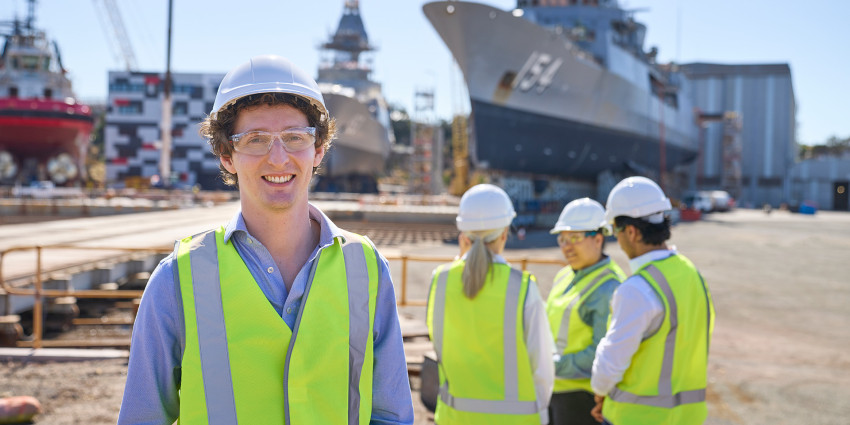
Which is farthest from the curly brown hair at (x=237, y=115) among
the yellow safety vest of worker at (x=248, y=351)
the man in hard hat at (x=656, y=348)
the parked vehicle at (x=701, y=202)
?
the parked vehicle at (x=701, y=202)

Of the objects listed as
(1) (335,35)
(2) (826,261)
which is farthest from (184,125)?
(2) (826,261)

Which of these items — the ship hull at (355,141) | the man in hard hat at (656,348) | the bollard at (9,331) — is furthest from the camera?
the ship hull at (355,141)

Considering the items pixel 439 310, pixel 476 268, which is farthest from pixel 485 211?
pixel 439 310

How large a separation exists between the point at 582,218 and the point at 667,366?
985 millimetres

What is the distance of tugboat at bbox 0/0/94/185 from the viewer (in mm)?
41969

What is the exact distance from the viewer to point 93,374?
557 cm

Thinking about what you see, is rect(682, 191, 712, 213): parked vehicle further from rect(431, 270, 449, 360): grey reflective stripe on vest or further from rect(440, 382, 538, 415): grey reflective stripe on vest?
rect(440, 382, 538, 415): grey reflective stripe on vest

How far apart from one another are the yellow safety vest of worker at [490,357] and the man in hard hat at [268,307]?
43.2 inches

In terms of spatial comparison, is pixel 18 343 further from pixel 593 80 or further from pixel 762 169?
pixel 762 169

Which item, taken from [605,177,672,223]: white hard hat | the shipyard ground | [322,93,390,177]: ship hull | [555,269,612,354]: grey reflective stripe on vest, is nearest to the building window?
[322,93,390,177]: ship hull

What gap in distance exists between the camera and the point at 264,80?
1.53 metres

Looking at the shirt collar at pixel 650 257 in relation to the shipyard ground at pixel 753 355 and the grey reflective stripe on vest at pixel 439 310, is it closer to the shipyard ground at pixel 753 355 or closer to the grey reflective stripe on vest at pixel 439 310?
the grey reflective stripe on vest at pixel 439 310

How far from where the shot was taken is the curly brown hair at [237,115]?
1574 mm

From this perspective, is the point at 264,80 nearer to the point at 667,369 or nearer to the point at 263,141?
the point at 263,141
